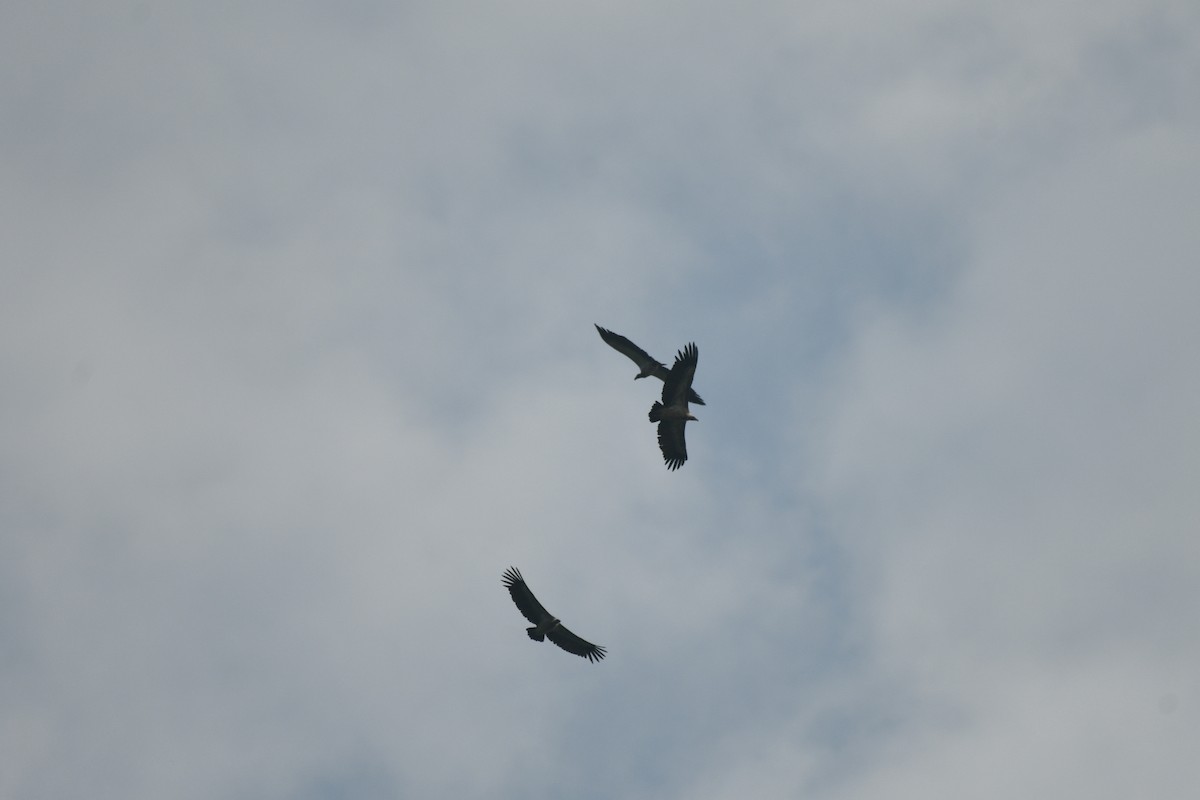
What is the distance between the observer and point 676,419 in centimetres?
5134

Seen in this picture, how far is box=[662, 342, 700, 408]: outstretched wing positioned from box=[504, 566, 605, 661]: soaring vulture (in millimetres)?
9433

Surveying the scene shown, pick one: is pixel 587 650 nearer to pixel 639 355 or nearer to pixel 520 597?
pixel 520 597

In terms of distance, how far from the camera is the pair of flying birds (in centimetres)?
5010

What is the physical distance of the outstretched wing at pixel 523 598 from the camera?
54688 millimetres

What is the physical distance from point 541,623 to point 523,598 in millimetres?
1214

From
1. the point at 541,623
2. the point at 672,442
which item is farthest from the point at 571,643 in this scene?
the point at 672,442

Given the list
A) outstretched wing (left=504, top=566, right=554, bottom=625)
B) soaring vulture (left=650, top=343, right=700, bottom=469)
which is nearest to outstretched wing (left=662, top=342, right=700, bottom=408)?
soaring vulture (left=650, top=343, right=700, bottom=469)

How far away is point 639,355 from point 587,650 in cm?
1136

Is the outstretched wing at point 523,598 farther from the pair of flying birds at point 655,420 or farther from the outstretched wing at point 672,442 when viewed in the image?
the outstretched wing at point 672,442

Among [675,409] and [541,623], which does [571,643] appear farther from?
[675,409]

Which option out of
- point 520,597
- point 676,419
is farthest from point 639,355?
point 520,597

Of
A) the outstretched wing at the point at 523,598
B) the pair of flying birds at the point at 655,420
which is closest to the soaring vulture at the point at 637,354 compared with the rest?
the pair of flying birds at the point at 655,420

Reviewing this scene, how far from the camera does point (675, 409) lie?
50844 millimetres

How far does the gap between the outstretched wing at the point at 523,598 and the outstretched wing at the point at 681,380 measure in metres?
9.29
